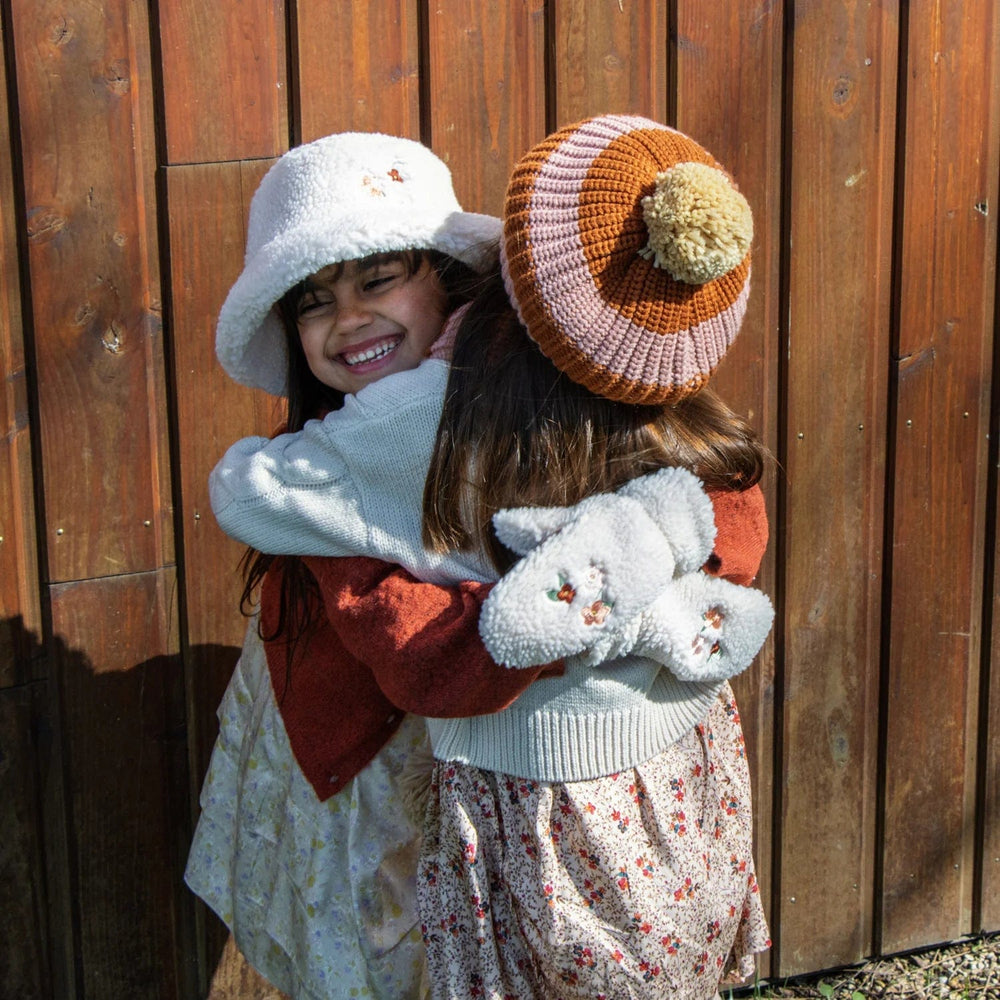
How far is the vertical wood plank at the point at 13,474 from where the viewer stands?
1983mm

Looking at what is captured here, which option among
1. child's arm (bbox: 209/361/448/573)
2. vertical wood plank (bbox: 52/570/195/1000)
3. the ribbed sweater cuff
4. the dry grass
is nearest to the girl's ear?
child's arm (bbox: 209/361/448/573)

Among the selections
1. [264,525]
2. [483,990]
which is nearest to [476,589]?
[264,525]

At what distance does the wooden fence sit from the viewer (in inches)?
79.4

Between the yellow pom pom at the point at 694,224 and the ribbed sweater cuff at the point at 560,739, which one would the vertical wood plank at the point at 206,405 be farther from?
the yellow pom pom at the point at 694,224

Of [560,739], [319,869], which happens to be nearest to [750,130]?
[560,739]

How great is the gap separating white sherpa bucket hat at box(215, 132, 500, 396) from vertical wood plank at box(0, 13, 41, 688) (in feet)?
1.61

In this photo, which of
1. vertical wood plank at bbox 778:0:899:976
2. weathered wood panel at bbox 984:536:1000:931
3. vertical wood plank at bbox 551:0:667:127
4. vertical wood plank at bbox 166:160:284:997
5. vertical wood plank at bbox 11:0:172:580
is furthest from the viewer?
weathered wood panel at bbox 984:536:1000:931

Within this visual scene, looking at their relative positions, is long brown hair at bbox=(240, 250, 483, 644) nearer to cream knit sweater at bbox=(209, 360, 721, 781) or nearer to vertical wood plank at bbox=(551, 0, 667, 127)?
cream knit sweater at bbox=(209, 360, 721, 781)

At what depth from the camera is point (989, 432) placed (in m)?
2.58

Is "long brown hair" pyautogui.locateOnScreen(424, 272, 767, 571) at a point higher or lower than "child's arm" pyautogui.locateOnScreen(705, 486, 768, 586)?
higher

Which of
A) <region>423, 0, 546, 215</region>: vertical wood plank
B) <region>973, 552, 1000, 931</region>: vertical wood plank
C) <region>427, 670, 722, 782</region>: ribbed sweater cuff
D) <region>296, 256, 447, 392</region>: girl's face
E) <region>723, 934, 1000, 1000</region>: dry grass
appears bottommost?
<region>723, 934, 1000, 1000</region>: dry grass

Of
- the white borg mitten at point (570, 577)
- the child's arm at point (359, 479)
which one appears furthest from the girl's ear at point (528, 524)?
the child's arm at point (359, 479)

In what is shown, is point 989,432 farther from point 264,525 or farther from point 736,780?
point 264,525

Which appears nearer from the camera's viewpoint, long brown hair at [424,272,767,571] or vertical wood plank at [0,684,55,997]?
long brown hair at [424,272,767,571]
